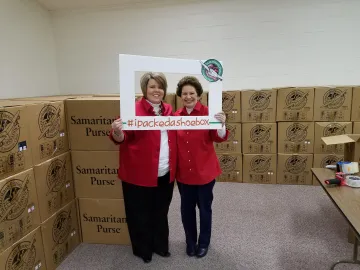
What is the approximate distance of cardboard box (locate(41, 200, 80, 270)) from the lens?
1.92m

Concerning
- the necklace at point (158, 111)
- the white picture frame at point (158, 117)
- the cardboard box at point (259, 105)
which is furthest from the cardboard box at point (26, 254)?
the cardboard box at point (259, 105)

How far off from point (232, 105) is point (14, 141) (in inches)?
98.0

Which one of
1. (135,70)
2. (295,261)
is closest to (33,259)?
(135,70)

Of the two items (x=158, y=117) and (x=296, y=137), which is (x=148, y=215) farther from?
(x=296, y=137)

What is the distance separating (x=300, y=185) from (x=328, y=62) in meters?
1.60

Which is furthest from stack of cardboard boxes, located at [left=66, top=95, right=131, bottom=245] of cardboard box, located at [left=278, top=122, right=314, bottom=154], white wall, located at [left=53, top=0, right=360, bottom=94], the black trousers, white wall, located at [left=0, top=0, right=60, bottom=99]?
cardboard box, located at [left=278, top=122, right=314, bottom=154]

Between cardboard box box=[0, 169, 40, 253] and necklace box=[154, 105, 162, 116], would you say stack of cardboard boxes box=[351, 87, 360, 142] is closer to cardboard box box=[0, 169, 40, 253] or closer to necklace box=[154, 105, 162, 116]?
necklace box=[154, 105, 162, 116]

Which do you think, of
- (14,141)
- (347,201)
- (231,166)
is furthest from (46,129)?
(231,166)

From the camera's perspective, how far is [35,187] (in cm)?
179

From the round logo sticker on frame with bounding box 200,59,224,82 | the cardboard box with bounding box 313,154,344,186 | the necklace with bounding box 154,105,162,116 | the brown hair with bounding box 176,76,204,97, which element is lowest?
the cardboard box with bounding box 313,154,344,186

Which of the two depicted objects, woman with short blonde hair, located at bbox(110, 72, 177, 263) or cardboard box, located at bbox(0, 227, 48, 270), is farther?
woman with short blonde hair, located at bbox(110, 72, 177, 263)

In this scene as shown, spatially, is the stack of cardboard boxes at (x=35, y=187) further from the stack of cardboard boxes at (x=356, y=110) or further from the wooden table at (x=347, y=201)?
the stack of cardboard boxes at (x=356, y=110)

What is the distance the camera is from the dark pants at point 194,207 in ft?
6.35

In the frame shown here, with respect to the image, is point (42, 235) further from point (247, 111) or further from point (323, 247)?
point (247, 111)
